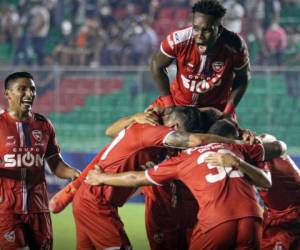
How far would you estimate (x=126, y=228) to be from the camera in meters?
12.7

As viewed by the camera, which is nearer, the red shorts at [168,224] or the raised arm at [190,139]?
the raised arm at [190,139]

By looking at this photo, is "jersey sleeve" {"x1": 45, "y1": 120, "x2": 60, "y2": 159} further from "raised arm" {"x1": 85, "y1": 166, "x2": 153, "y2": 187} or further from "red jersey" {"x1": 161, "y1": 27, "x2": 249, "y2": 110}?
"red jersey" {"x1": 161, "y1": 27, "x2": 249, "y2": 110}

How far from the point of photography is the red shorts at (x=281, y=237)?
821 centimetres

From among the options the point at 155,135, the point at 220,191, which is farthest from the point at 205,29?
the point at 220,191

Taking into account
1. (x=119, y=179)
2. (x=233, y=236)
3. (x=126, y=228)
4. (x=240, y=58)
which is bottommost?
(x=126, y=228)

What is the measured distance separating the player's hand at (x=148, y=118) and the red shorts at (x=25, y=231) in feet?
4.09

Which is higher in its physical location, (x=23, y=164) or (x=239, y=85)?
(x=239, y=85)

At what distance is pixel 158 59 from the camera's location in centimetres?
870

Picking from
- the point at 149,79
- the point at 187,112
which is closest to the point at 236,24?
the point at 149,79

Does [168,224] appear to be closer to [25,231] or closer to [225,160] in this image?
[25,231]

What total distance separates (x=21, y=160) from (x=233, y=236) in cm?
229

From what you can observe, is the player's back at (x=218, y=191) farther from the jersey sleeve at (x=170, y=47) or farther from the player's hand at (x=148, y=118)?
the jersey sleeve at (x=170, y=47)

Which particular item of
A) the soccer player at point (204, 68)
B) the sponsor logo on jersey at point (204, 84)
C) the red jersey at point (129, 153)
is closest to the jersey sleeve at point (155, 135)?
the red jersey at point (129, 153)

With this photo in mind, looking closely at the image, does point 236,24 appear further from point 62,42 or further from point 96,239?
point 96,239
